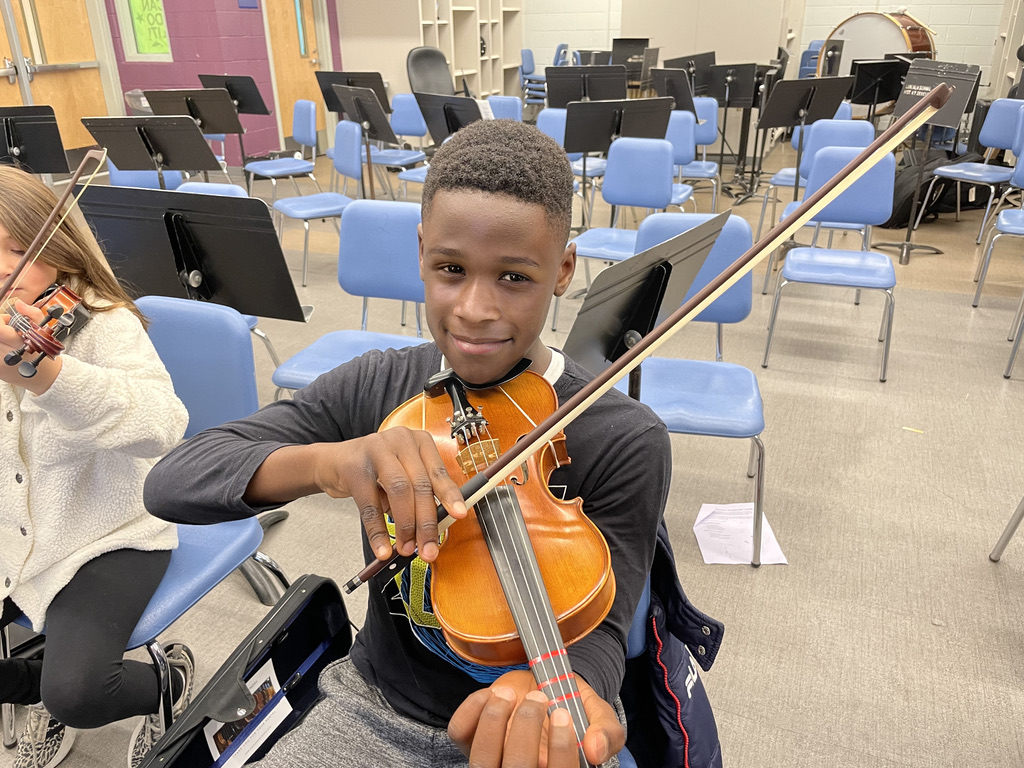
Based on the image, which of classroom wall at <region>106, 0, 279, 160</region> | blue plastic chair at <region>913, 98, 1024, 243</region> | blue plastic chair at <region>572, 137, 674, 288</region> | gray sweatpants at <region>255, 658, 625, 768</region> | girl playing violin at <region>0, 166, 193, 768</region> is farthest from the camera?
classroom wall at <region>106, 0, 279, 160</region>

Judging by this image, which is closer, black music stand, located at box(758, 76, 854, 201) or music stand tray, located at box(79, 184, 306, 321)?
music stand tray, located at box(79, 184, 306, 321)

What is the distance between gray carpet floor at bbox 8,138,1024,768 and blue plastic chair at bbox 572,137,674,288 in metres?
0.53

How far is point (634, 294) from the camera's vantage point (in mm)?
1354

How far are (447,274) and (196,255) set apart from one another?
1.52 metres

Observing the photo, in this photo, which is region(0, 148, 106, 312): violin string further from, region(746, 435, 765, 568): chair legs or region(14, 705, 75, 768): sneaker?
region(746, 435, 765, 568): chair legs

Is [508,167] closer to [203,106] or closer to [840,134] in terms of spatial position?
[840,134]

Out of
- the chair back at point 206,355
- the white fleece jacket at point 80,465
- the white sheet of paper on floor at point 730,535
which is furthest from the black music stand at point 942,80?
the white fleece jacket at point 80,465

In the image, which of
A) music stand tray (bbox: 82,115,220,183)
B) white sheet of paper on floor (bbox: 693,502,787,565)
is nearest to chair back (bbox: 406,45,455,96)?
music stand tray (bbox: 82,115,220,183)

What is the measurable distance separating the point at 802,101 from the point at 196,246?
3.92m

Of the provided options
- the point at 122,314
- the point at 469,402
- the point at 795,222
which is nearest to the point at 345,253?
the point at 122,314

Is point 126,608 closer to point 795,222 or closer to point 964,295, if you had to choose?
point 795,222

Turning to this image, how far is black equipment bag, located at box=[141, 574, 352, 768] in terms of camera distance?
34.8 inches

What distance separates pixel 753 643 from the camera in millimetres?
1688

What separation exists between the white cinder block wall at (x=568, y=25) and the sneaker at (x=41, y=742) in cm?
944
